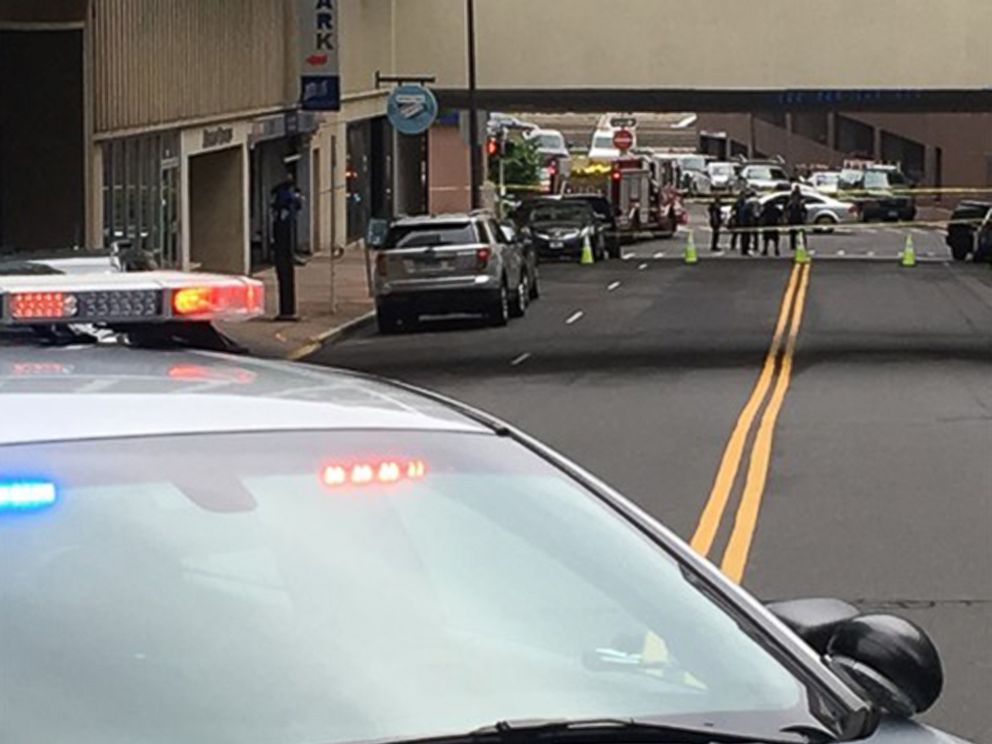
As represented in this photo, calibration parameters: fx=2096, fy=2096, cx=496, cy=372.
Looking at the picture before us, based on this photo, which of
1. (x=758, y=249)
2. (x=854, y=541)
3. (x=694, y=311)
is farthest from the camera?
(x=758, y=249)

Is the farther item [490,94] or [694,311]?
[490,94]

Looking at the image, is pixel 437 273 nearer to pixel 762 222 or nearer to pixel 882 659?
pixel 762 222

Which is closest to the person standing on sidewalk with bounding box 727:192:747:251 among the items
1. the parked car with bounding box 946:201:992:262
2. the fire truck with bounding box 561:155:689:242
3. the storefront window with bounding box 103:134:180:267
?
the fire truck with bounding box 561:155:689:242

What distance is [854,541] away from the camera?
12172mm

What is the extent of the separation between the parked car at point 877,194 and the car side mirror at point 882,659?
67.0 meters

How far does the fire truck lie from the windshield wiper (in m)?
53.6

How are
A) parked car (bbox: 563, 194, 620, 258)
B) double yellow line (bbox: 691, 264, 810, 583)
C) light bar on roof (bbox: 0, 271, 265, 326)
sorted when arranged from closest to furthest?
light bar on roof (bbox: 0, 271, 265, 326)
double yellow line (bbox: 691, 264, 810, 583)
parked car (bbox: 563, 194, 620, 258)

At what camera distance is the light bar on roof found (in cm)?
529

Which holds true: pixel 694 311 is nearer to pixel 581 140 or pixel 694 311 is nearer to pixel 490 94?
pixel 490 94

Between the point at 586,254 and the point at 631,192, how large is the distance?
11437 mm

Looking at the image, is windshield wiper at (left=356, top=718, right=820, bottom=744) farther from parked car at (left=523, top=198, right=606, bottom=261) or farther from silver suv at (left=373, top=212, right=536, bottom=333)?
parked car at (left=523, top=198, right=606, bottom=261)

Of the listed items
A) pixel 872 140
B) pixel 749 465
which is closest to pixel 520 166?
pixel 872 140

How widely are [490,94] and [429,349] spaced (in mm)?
25229

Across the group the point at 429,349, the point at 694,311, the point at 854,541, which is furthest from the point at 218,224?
the point at 854,541
